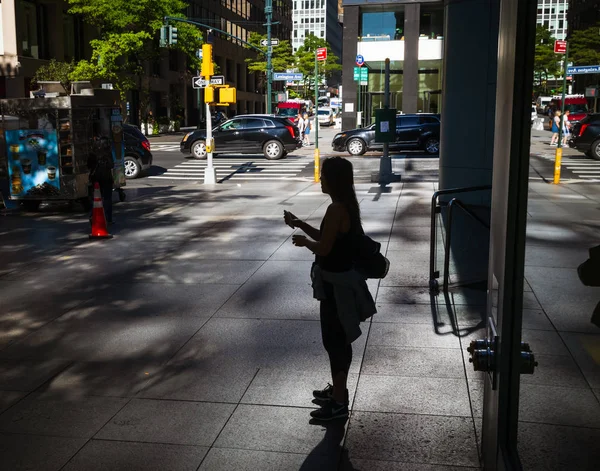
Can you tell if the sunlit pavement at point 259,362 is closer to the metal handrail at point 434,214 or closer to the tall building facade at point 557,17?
the metal handrail at point 434,214

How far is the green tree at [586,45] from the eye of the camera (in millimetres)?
2146

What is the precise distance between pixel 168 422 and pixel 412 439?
5.37ft

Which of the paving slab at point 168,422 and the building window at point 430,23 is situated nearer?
the paving slab at point 168,422

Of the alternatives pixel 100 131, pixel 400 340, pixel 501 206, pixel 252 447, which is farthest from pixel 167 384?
pixel 100 131

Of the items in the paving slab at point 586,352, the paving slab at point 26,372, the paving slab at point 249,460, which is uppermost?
the paving slab at point 586,352

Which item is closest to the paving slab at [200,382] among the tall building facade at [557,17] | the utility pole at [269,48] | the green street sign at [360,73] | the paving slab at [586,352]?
Answer: the paving slab at [586,352]

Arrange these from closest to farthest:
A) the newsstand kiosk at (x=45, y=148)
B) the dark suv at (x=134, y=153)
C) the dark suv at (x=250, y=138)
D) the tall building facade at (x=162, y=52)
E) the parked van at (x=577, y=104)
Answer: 1. the parked van at (x=577, y=104)
2. the newsstand kiosk at (x=45, y=148)
3. the dark suv at (x=134, y=153)
4. the dark suv at (x=250, y=138)
5. the tall building facade at (x=162, y=52)

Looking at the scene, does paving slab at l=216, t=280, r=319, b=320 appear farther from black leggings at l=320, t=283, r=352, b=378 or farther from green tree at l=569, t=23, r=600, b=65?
green tree at l=569, t=23, r=600, b=65

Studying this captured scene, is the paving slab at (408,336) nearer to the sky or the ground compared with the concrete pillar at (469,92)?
nearer to the ground

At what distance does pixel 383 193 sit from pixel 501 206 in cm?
1592

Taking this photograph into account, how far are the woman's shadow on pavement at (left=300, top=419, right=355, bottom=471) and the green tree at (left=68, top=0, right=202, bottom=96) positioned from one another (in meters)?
42.1

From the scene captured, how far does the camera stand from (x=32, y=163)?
1616cm

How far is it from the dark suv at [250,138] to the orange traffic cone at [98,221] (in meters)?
18.2

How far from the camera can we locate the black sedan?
30406 mm
